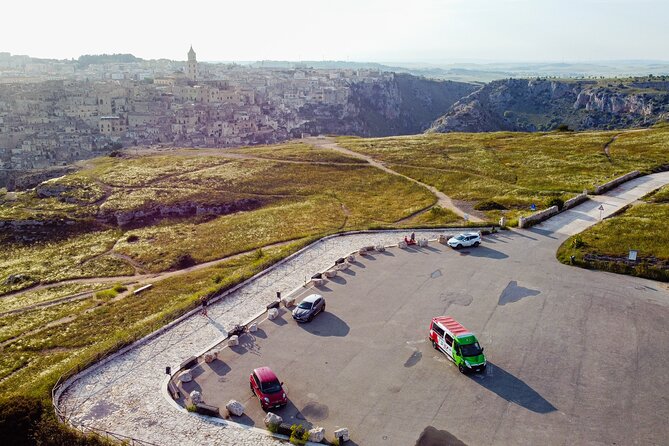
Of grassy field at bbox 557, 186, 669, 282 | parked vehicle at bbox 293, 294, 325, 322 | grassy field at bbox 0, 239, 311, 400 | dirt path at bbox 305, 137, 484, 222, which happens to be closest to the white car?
grassy field at bbox 557, 186, 669, 282

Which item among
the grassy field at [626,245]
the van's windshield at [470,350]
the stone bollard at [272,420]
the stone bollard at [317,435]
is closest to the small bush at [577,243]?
the grassy field at [626,245]

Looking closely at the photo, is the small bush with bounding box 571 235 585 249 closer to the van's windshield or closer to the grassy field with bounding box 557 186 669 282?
the grassy field with bounding box 557 186 669 282

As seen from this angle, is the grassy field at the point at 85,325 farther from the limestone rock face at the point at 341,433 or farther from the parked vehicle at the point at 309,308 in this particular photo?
the limestone rock face at the point at 341,433

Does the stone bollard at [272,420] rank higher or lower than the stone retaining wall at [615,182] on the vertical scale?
lower

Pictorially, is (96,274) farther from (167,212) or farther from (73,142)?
(73,142)

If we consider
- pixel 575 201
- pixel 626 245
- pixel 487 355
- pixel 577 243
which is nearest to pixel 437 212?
pixel 575 201

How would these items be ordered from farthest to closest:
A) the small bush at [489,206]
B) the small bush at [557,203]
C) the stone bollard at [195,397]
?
the small bush at [489,206]
the small bush at [557,203]
the stone bollard at [195,397]
